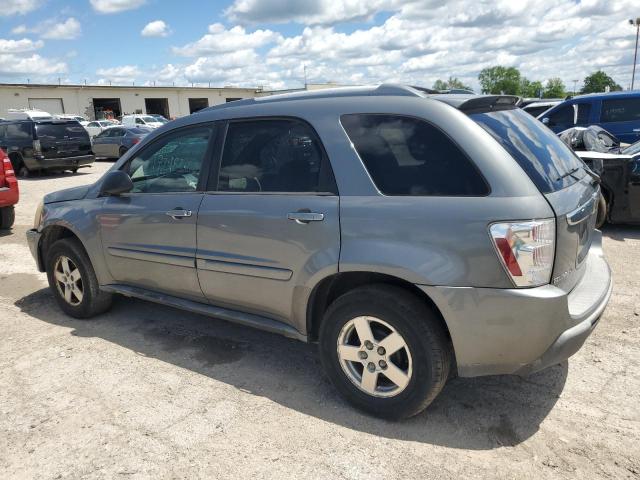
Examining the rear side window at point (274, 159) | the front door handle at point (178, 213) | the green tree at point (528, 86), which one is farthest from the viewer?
the green tree at point (528, 86)

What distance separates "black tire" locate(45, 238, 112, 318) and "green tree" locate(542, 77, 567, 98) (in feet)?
282

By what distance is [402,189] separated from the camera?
2789 mm

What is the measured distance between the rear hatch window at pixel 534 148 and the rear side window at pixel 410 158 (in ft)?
0.86

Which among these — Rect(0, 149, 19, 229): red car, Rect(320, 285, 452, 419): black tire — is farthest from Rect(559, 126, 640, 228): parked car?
Rect(0, 149, 19, 229): red car

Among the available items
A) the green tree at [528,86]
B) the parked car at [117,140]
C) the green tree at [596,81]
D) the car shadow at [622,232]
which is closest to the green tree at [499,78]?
the green tree at [528,86]

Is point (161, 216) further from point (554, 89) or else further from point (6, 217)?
point (554, 89)

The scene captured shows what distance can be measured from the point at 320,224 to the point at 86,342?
241 centimetres

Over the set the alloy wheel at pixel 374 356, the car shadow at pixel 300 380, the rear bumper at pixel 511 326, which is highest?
the rear bumper at pixel 511 326

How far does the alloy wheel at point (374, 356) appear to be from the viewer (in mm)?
2842

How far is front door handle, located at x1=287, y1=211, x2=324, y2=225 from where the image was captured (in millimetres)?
2988

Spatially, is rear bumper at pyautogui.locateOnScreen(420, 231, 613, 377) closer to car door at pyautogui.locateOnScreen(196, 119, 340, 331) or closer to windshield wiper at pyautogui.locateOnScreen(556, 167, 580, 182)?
windshield wiper at pyautogui.locateOnScreen(556, 167, 580, 182)

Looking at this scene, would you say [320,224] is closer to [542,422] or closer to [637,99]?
[542,422]

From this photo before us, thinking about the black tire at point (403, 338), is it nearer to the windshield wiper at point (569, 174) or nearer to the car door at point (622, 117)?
the windshield wiper at point (569, 174)

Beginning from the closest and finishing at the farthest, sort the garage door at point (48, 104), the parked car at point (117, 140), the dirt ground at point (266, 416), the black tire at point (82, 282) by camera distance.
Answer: the dirt ground at point (266, 416) → the black tire at point (82, 282) → the parked car at point (117, 140) → the garage door at point (48, 104)
